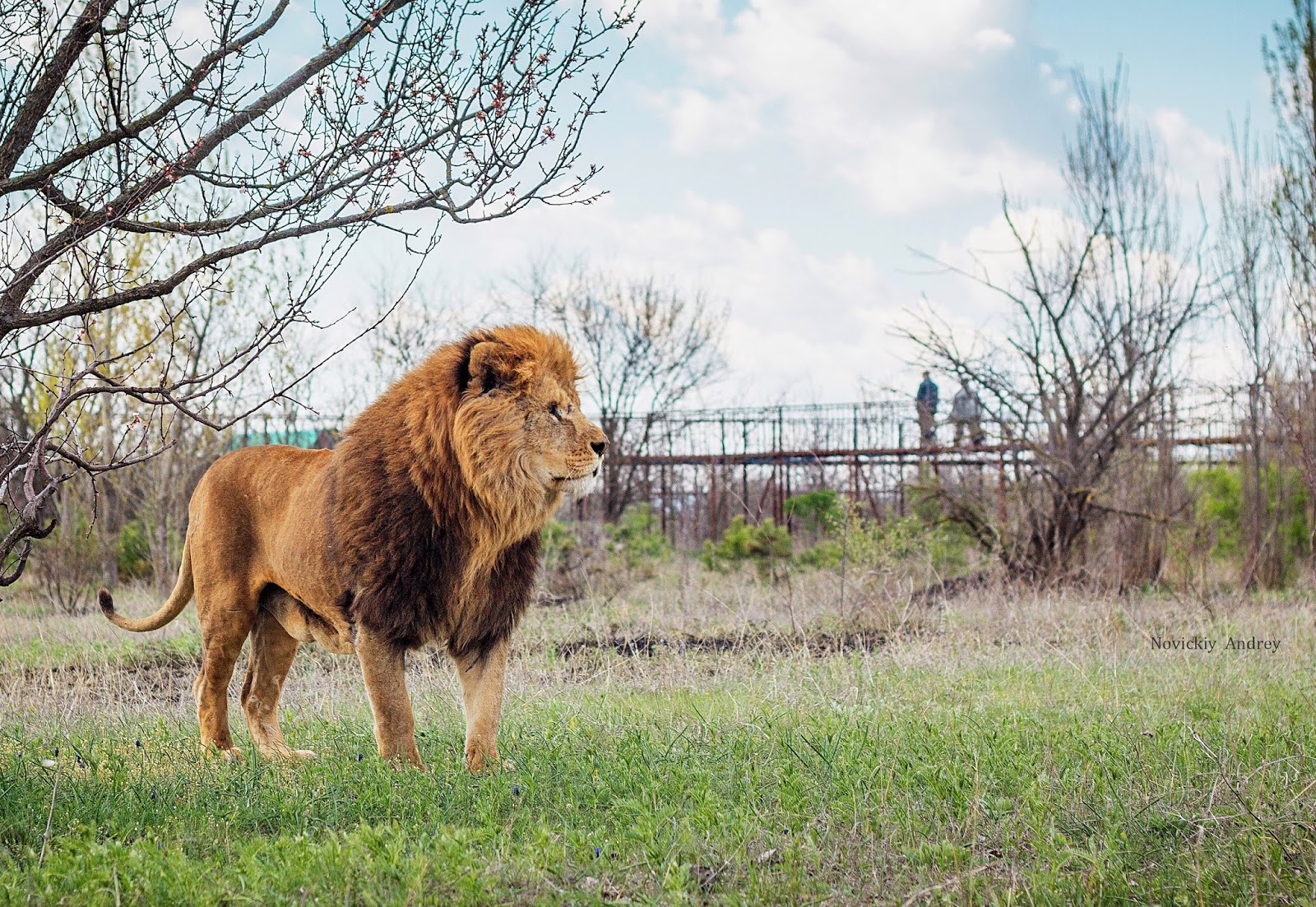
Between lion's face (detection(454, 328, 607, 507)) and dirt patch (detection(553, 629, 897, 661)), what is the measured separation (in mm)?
3768

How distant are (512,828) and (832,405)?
745 inches

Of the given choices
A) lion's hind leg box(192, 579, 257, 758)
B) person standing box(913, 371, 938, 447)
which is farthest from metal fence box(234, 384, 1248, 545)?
lion's hind leg box(192, 579, 257, 758)

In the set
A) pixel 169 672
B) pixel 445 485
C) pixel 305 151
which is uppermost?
pixel 305 151

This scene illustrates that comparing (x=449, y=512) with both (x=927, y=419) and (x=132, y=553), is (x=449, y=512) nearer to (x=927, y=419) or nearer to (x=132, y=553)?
(x=927, y=419)

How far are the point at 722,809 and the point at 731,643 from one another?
16.6ft

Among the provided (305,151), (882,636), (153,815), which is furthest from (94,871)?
(882,636)

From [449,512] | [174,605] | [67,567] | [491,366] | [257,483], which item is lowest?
[67,567]

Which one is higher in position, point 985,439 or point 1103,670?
point 985,439

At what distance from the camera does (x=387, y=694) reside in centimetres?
482

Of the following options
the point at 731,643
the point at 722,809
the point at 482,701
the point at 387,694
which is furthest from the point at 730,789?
the point at 731,643

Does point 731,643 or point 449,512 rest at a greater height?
point 449,512

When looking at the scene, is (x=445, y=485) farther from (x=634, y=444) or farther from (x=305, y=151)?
(x=634, y=444)

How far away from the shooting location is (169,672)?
29.3ft

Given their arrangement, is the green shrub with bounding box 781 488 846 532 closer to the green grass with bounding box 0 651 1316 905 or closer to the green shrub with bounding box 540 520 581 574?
the green shrub with bounding box 540 520 581 574
